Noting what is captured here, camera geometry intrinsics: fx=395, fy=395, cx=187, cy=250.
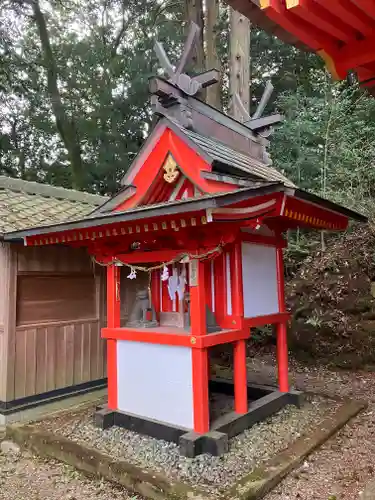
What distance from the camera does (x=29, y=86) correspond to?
39.8ft

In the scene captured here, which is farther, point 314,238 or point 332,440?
point 314,238

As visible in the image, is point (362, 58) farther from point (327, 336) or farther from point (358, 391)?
point (327, 336)

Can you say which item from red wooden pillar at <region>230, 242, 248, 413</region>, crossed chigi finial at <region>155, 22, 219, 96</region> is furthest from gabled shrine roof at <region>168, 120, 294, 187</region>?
red wooden pillar at <region>230, 242, 248, 413</region>

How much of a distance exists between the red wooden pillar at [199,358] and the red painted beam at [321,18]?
230cm

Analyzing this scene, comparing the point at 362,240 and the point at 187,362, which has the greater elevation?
the point at 362,240

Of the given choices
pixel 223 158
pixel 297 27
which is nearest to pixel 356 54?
pixel 297 27

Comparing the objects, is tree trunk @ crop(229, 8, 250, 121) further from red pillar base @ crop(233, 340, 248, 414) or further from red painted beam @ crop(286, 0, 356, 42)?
red painted beam @ crop(286, 0, 356, 42)

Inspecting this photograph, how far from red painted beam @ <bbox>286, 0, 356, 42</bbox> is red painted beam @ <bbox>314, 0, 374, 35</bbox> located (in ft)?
0.12

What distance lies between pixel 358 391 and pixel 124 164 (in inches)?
352

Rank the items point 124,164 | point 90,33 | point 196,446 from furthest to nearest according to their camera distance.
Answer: point 90,33 < point 124,164 < point 196,446

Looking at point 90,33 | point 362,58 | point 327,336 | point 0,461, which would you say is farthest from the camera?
point 90,33

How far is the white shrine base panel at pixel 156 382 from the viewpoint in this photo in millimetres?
3936

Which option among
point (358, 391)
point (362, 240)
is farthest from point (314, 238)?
point (358, 391)

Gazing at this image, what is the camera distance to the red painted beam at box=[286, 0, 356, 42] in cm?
188
